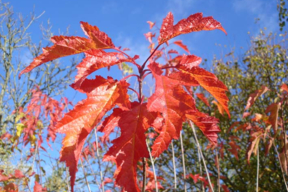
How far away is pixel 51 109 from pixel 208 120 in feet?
8.53

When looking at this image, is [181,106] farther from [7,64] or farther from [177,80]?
[7,64]

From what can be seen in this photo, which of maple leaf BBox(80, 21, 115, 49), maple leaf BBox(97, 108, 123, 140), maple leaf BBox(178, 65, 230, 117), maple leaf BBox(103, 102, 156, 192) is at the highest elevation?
maple leaf BBox(80, 21, 115, 49)

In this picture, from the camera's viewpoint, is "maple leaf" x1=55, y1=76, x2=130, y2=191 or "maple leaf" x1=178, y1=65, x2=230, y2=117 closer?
"maple leaf" x1=55, y1=76, x2=130, y2=191

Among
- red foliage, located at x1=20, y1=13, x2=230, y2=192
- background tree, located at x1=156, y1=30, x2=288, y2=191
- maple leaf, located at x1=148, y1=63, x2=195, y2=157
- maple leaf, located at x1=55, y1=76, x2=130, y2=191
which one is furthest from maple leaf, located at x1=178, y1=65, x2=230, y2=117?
background tree, located at x1=156, y1=30, x2=288, y2=191

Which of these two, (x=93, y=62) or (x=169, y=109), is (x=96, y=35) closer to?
(x=93, y=62)

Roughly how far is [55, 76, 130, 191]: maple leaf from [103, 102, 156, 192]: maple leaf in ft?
0.15

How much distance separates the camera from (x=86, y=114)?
63 cm

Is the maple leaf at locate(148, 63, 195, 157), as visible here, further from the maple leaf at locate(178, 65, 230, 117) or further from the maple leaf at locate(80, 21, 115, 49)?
the maple leaf at locate(80, 21, 115, 49)

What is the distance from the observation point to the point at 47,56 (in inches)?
27.0

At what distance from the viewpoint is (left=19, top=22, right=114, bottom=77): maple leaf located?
26.8 inches

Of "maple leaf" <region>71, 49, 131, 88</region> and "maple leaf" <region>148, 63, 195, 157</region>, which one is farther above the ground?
"maple leaf" <region>71, 49, 131, 88</region>

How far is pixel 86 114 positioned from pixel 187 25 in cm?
40

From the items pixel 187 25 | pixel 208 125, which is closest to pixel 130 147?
pixel 208 125

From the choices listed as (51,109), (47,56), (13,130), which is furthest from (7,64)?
(47,56)
